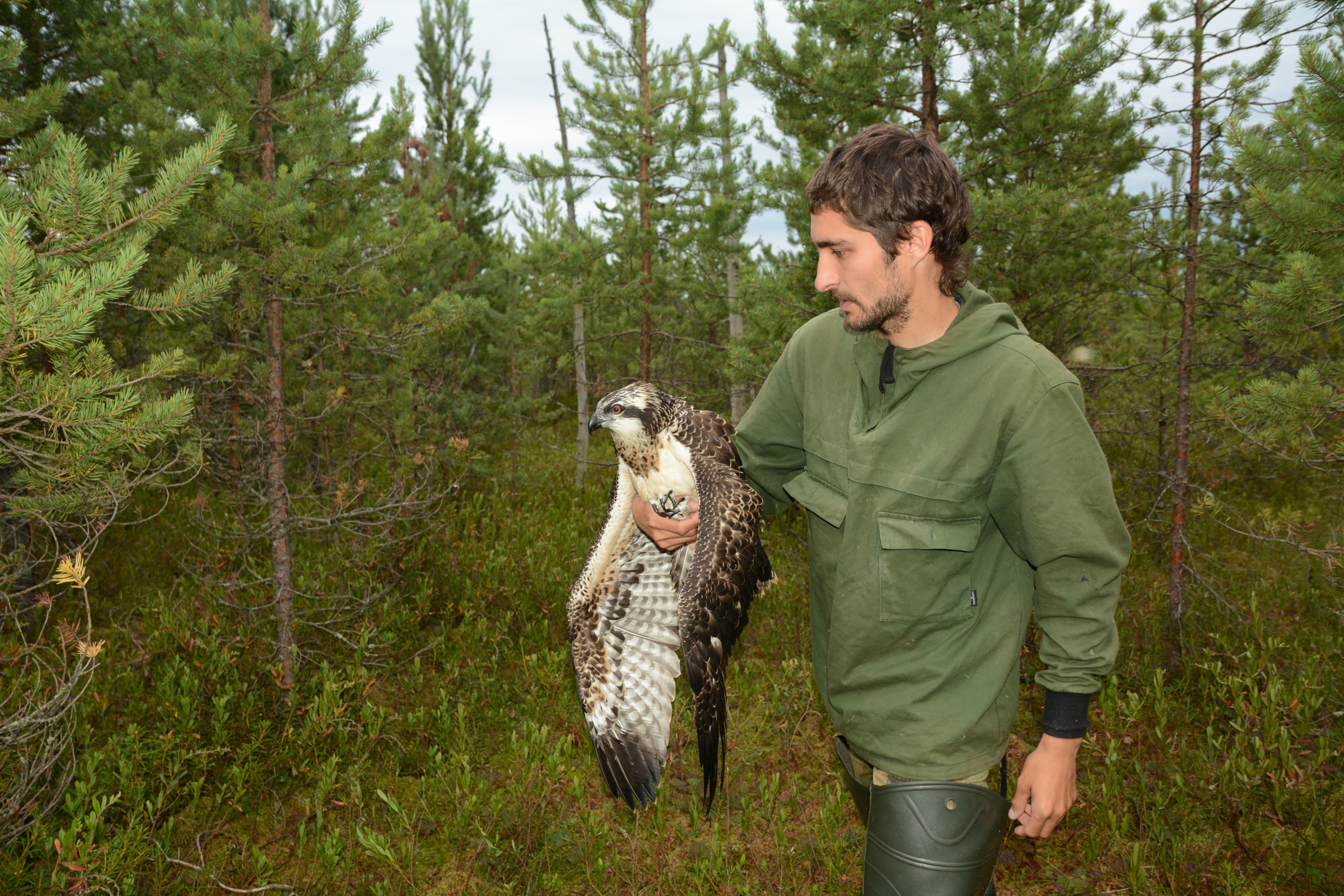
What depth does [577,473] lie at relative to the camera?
12750 mm

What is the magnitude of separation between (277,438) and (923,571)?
5508mm

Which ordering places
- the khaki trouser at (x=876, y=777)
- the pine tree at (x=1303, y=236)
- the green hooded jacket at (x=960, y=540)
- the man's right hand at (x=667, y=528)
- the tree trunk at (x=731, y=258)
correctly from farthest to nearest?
the tree trunk at (x=731, y=258)
the pine tree at (x=1303, y=236)
the man's right hand at (x=667, y=528)
the khaki trouser at (x=876, y=777)
the green hooded jacket at (x=960, y=540)

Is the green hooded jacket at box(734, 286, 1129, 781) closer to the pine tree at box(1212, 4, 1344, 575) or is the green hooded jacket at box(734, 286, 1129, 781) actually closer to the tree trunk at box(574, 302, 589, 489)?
the pine tree at box(1212, 4, 1344, 575)

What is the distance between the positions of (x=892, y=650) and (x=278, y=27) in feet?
38.3

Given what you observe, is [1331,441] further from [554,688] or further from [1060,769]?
[554,688]

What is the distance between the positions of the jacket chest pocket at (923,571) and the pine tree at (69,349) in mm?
3202

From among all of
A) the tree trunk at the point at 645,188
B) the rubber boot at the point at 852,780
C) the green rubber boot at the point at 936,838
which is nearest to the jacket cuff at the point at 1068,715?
the green rubber boot at the point at 936,838

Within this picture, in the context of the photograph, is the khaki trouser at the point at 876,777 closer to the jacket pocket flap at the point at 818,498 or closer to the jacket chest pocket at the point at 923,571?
the jacket chest pocket at the point at 923,571

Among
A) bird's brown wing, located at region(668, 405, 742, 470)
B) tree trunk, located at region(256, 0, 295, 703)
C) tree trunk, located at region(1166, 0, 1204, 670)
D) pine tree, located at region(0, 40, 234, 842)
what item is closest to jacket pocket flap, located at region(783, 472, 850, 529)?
bird's brown wing, located at region(668, 405, 742, 470)

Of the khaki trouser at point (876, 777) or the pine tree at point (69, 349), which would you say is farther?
the pine tree at point (69, 349)

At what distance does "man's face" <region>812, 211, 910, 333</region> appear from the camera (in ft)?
7.72

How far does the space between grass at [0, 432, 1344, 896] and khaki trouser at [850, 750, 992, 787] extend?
217 cm

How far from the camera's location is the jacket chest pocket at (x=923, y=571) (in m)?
2.36

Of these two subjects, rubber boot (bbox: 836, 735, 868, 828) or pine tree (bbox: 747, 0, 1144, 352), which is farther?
pine tree (bbox: 747, 0, 1144, 352)
